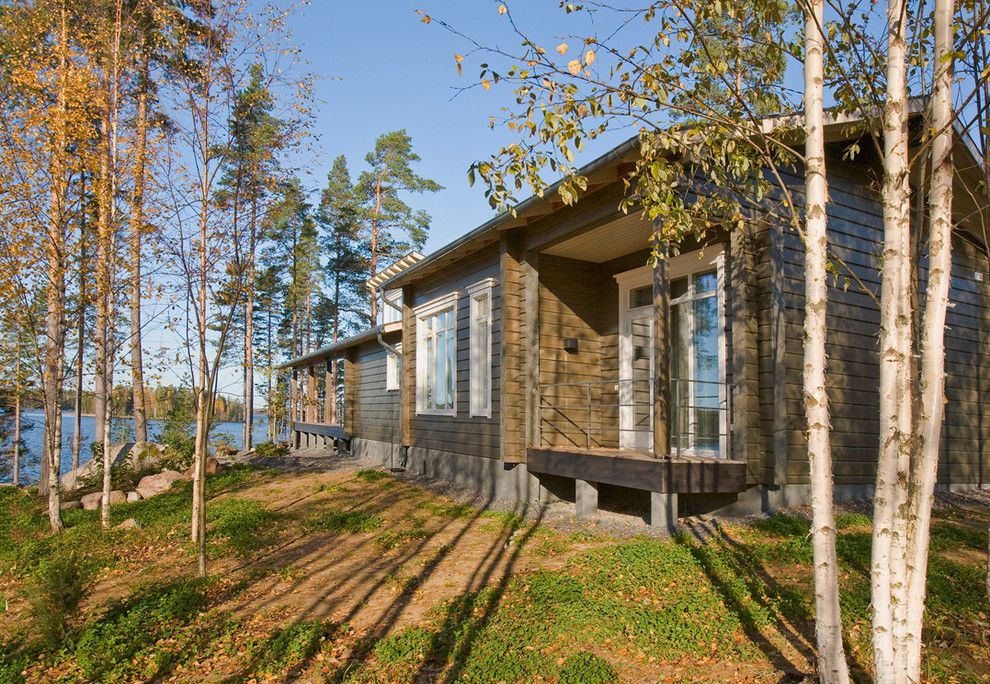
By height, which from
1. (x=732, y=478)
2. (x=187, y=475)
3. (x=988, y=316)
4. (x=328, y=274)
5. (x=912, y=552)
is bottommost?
(x=187, y=475)

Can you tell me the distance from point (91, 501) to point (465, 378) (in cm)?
713

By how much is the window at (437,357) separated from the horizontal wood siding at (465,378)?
197mm

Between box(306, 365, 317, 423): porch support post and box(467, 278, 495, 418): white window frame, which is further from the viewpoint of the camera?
box(306, 365, 317, 423): porch support post

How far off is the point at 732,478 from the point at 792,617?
2544 mm

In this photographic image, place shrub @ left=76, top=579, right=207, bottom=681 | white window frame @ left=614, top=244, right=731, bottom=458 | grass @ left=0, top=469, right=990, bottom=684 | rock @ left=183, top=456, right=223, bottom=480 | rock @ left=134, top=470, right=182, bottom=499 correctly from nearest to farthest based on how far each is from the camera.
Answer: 1. grass @ left=0, top=469, right=990, bottom=684
2. shrub @ left=76, top=579, right=207, bottom=681
3. white window frame @ left=614, top=244, right=731, bottom=458
4. rock @ left=134, top=470, right=182, bottom=499
5. rock @ left=183, top=456, right=223, bottom=480

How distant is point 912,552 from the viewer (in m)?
2.78

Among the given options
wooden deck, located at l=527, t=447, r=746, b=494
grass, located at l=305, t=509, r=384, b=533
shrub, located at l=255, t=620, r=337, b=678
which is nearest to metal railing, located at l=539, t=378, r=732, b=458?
wooden deck, located at l=527, t=447, r=746, b=494

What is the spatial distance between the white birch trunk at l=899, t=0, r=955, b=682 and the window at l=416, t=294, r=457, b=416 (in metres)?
8.78

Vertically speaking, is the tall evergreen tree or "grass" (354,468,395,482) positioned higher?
the tall evergreen tree

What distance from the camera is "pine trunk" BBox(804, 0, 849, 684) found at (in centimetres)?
285

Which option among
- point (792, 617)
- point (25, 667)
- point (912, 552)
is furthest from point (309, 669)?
point (912, 552)

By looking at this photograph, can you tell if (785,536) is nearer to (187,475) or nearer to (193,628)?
(193,628)

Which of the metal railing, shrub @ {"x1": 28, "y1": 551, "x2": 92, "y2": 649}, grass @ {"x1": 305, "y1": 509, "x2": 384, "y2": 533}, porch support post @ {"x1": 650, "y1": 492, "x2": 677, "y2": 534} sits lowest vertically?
grass @ {"x1": 305, "y1": 509, "x2": 384, "y2": 533}

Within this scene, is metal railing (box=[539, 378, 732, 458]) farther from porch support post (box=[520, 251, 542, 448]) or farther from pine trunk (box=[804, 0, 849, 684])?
pine trunk (box=[804, 0, 849, 684])
